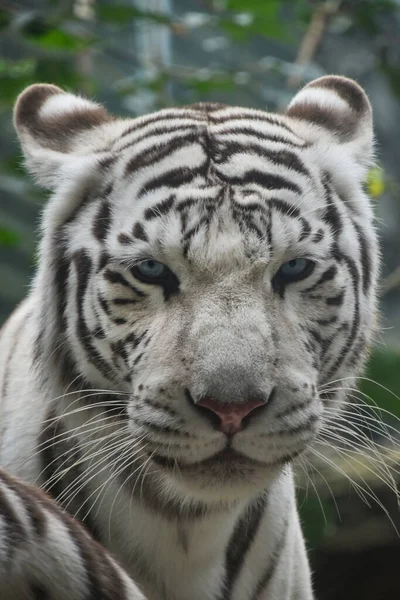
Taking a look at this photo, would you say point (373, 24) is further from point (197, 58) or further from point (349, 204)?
point (349, 204)

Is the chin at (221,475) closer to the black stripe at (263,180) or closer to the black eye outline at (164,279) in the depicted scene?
the black eye outline at (164,279)

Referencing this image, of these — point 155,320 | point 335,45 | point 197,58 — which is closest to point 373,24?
point 197,58

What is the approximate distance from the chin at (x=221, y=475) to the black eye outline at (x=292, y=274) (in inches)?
15.2

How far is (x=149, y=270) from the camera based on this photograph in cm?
210

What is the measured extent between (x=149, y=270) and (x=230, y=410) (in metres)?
0.40

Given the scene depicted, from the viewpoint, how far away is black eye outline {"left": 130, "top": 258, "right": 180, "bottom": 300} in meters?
2.07

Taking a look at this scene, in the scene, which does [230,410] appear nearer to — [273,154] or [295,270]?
[295,270]

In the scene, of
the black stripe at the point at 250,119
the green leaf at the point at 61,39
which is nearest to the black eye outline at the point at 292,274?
the black stripe at the point at 250,119

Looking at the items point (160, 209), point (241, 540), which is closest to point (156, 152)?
point (160, 209)

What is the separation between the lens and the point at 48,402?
95.1 inches

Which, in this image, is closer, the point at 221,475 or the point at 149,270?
→ the point at 221,475


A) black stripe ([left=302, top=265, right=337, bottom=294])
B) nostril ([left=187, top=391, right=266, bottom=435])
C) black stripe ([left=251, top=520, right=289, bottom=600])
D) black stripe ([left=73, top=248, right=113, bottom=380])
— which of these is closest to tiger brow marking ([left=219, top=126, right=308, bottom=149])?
black stripe ([left=302, top=265, right=337, bottom=294])

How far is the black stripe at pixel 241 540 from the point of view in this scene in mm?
2461

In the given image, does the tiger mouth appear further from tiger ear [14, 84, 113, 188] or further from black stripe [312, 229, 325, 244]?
tiger ear [14, 84, 113, 188]
